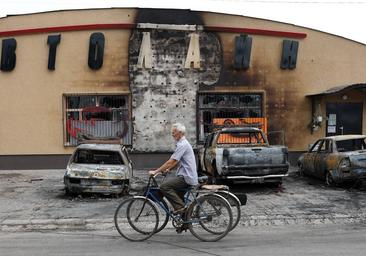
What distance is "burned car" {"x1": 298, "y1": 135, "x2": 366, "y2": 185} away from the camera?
12.4m

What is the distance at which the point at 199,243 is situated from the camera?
7273 millimetres

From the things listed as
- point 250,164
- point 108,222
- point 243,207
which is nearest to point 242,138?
point 250,164

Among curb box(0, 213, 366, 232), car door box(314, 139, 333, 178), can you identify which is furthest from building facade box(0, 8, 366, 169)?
curb box(0, 213, 366, 232)

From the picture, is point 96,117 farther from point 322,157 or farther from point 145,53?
point 322,157

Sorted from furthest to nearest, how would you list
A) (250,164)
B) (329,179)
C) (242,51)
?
(242,51) → (329,179) → (250,164)

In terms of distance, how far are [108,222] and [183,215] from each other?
202 centimetres

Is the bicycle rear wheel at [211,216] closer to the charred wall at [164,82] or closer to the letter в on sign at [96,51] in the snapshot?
the charred wall at [164,82]

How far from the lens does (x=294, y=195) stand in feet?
38.9

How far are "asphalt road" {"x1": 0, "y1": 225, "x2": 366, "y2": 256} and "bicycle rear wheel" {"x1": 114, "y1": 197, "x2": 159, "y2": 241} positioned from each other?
A: 16cm

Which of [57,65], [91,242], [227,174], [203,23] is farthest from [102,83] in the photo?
[91,242]

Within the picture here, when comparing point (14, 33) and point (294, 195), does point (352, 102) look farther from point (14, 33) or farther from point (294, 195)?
point (14, 33)

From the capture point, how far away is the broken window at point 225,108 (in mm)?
18375

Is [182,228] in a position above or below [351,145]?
below

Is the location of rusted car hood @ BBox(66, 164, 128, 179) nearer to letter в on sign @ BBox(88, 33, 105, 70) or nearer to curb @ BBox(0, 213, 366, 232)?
curb @ BBox(0, 213, 366, 232)
